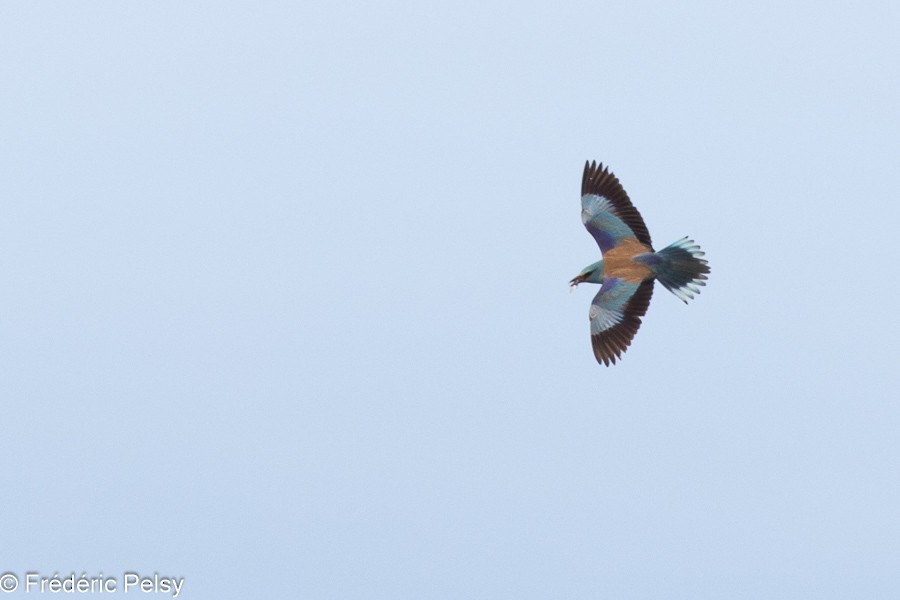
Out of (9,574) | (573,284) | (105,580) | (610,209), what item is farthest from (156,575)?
(610,209)

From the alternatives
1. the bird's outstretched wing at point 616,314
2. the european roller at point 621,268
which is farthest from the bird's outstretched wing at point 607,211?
the bird's outstretched wing at point 616,314

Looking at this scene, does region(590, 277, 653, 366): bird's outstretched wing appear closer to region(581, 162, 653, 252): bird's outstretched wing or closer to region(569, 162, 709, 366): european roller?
region(569, 162, 709, 366): european roller

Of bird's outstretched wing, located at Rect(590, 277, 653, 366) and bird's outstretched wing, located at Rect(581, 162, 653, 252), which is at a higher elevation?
bird's outstretched wing, located at Rect(581, 162, 653, 252)

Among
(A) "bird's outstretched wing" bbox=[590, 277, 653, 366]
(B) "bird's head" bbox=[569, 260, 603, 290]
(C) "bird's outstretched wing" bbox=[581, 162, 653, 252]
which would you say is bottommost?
(A) "bird's outstretched wing" bbox=[590, 277, 653, 366]

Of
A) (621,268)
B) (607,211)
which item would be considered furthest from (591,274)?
(607,211)

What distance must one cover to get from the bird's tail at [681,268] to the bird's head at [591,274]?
112cm

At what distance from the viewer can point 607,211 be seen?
2427cm

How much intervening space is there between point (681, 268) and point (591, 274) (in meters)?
1.88

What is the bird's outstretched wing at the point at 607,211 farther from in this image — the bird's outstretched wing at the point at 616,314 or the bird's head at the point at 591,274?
the bird's outstretched wing at the point at 616,314

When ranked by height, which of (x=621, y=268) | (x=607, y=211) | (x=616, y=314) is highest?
(x=607, y=211)

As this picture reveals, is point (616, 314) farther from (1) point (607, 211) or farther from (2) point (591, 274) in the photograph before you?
(1) point (607, 211)

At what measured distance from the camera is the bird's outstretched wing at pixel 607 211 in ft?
78.3

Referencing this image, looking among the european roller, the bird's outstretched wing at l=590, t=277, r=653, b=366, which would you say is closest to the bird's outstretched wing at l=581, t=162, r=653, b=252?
the european roller

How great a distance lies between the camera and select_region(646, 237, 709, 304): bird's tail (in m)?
22.5
